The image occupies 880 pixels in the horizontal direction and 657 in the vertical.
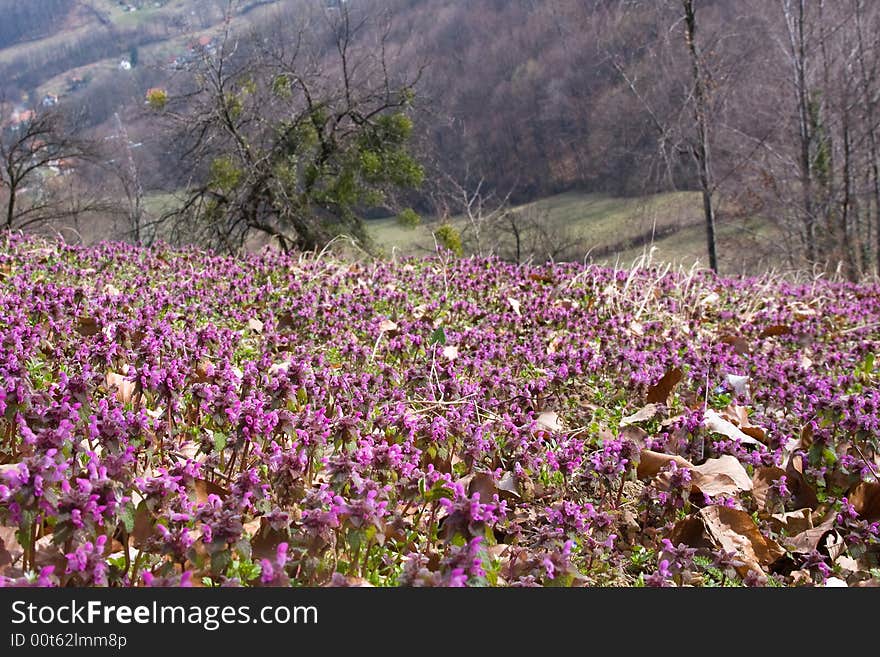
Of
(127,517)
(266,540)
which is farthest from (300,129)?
(127,517)

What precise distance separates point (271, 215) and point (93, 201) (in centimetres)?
1825

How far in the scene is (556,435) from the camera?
2930 millimetres

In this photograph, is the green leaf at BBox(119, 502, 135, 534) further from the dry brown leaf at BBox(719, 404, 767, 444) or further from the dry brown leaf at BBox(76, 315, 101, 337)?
the dry brown leaf at BBox(719, 404, 767, 444)

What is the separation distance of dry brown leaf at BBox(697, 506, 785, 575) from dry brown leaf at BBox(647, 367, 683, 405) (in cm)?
129

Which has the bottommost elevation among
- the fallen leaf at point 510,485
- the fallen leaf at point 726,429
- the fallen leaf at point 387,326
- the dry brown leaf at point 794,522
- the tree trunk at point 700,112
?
the dry brown leaf at point 794,522

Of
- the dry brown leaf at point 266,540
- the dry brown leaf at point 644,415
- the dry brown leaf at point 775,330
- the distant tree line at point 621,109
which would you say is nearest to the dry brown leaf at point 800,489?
the dry brown leaf at point 644,415

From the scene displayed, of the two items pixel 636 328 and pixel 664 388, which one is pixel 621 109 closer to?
pixel 636 328

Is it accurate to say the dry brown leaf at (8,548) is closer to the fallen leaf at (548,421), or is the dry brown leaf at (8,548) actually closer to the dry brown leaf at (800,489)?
the fallen leaf at (548,421)

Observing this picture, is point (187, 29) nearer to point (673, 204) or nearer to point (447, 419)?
point (447, 419)

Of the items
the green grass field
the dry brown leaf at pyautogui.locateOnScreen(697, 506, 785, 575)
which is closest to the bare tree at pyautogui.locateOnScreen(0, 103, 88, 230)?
the green grass field

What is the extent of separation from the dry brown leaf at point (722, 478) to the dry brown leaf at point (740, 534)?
7.6 inches

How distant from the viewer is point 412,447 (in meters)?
2.33

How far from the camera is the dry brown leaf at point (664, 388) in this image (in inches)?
140

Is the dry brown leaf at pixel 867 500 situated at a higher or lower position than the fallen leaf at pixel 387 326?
lower
